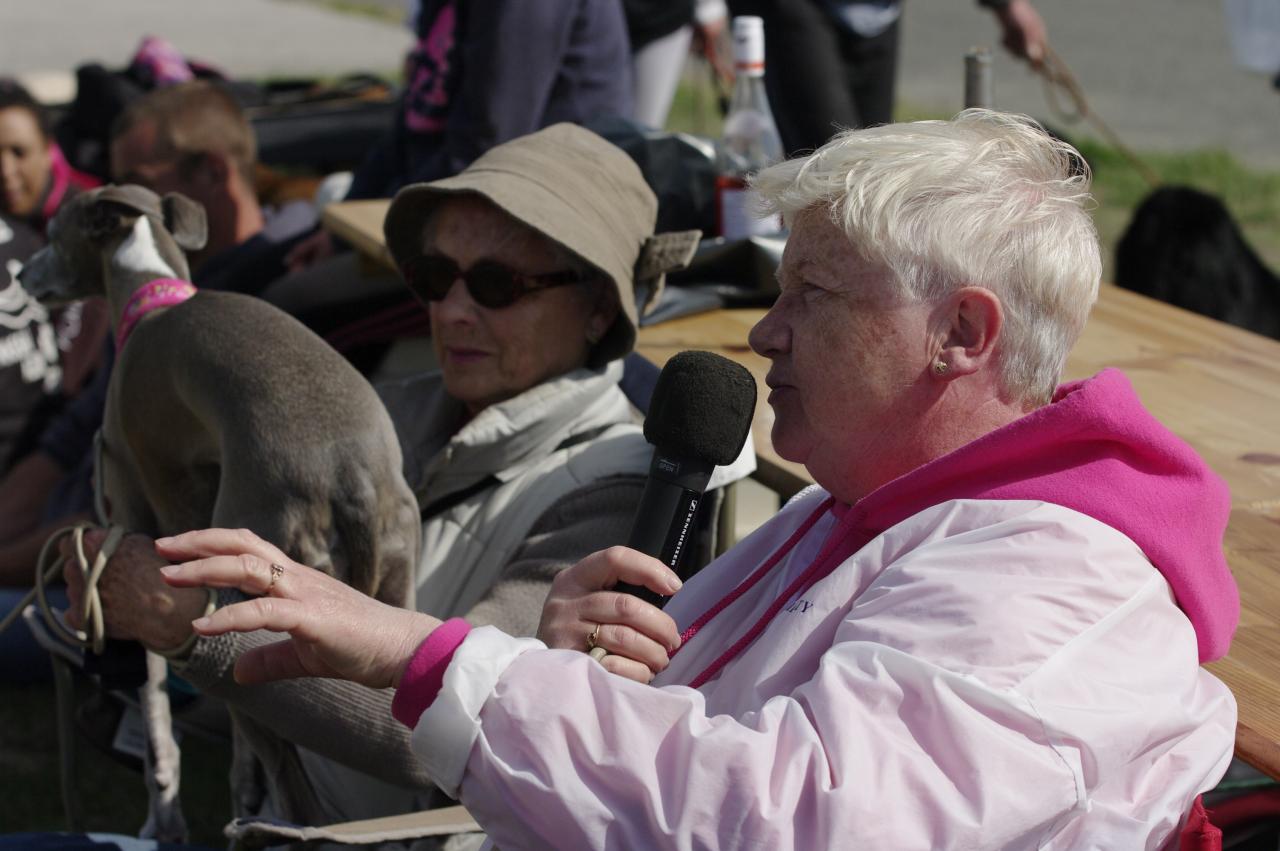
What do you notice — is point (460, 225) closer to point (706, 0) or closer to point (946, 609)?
point (946, 609)

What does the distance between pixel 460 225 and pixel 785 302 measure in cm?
96

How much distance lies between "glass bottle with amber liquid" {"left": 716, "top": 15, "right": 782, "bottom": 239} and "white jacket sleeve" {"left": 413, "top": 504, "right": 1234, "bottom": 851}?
2052 millimetres

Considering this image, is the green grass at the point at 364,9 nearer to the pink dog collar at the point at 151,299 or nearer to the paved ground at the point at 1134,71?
the paved ground at the point at 1134,71

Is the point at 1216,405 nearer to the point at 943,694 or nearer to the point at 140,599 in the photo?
the point at 943,694

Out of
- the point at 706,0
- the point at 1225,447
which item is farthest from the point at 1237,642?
the point at 706,0

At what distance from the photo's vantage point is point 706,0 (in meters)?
6.37

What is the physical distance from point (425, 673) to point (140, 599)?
0.77 metres

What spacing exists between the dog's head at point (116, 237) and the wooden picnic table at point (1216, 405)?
90 cm

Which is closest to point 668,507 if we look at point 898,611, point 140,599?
point 898,611

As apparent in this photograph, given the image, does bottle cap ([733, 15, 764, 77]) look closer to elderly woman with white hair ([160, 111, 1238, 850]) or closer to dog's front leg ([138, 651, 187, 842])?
elderly woman with white hair ([160, 111, 1238, 850])

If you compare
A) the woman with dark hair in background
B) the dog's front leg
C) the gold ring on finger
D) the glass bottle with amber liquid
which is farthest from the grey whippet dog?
the woman with dark hair in background

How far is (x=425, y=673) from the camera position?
1467 mm

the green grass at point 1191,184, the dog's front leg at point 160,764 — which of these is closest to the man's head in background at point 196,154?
the dog's front leg at point 160,764

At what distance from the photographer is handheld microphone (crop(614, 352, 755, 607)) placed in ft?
5.43
